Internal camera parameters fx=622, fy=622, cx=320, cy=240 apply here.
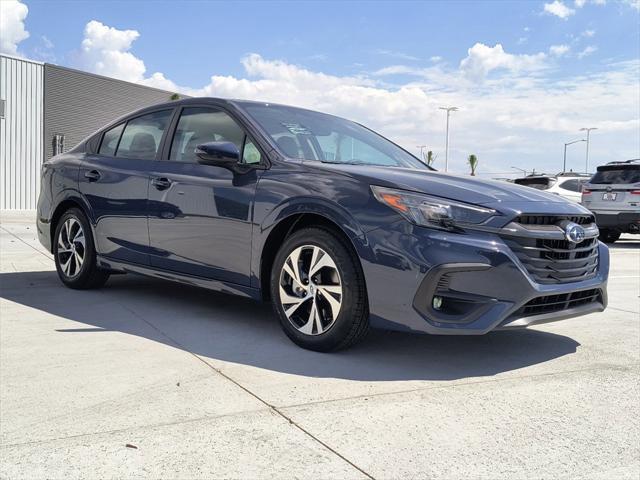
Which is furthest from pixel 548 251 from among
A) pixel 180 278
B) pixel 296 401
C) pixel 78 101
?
pixel 78 101

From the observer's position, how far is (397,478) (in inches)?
88.2

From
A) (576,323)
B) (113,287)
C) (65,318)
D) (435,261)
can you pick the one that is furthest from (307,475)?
(113,287)

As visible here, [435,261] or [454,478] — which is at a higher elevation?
[435,261]

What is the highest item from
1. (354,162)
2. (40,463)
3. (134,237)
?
(354,162)

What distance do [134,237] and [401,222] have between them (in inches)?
99.6

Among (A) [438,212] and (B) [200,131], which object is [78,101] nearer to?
(B) [200,131]

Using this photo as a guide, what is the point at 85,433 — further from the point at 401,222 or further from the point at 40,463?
the point at 401,222

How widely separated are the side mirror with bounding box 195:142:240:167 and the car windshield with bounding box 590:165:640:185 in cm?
1099

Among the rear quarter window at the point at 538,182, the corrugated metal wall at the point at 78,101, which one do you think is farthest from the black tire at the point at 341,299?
the corrugated metal wall at the point at 78,101

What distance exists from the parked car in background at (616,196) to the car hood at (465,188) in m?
9.76

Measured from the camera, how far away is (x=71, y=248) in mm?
5727

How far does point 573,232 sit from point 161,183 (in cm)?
294

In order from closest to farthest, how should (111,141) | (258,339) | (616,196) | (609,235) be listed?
(258,339)
(111,141)
(616,196)
(609,235)

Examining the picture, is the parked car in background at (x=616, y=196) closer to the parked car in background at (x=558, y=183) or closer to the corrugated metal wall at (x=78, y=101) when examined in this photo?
the parked car in background at (x=558, y=183)
